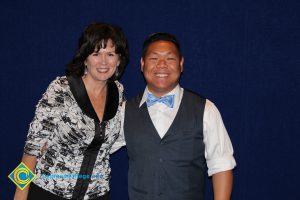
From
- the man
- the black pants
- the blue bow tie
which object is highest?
the blue bow tie

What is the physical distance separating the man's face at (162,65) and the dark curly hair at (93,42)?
164 mm

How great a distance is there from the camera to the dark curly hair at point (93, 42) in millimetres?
1881

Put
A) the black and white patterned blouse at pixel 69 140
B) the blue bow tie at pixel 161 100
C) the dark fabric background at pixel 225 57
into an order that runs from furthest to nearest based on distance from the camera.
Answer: the dark fabric background at pixel 225 57, the blue bow tie at pixel 161 100, the black and white patterned blouse at pixel 69 140

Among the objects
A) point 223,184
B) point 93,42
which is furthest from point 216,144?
point 93,42

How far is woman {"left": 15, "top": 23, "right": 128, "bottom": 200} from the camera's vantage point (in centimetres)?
185

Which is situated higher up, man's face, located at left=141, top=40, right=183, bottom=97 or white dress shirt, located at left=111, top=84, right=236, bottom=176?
man's face, located at left=141, top=40, right=183, bottom=97

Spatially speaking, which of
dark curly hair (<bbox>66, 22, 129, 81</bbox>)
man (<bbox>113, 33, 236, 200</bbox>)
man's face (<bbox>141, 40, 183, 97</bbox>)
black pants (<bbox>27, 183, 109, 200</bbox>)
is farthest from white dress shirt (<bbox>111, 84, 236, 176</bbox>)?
black pants (<bbox>27, 183, 109, 200</bbox>)

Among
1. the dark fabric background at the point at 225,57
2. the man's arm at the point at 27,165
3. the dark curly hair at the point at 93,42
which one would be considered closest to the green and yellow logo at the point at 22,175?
the man's arm at the point at 27,165

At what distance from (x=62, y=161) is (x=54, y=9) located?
1.06m

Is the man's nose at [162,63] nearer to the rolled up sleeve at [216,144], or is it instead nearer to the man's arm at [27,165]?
the rolled up sleeve at [216,144]

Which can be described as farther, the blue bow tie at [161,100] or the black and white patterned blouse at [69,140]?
the blue bow tie at [161,100]

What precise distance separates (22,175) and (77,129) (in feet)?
1.26

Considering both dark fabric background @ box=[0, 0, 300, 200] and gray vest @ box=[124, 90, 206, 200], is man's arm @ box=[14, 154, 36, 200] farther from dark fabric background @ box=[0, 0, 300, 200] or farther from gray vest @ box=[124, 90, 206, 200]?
dark fabric background @ box=[0, 0, 300, 200]

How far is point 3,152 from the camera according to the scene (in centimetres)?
254
